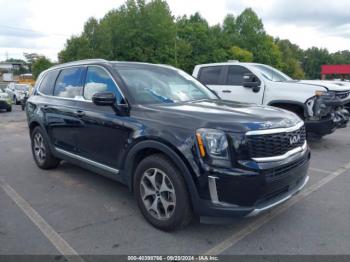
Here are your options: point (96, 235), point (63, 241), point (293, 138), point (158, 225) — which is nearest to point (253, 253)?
point (158, 225)

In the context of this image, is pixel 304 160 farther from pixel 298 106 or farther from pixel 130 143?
pixel 298 106

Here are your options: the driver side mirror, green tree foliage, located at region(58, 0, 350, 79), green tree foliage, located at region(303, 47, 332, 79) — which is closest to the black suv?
the driver side mirror

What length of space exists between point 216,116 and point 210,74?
5891 millimetres

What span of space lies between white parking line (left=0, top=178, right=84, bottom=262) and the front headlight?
149 cm

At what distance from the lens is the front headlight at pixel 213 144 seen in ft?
8.88

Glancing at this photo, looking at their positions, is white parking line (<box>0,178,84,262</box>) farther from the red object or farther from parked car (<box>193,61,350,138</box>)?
the red object

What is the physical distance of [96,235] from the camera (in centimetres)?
311

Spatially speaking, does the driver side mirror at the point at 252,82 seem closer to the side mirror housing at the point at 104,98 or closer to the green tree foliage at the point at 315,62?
the side mirror housing at the point at 104,98

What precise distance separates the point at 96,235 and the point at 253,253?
5.15 ft

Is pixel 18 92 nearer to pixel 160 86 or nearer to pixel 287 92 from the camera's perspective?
pixel 287 92

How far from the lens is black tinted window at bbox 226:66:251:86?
25.7 feet

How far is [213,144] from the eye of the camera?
2.73m

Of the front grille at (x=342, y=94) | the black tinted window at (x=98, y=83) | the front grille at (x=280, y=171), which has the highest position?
the black tinted window at (x=98, y=83)

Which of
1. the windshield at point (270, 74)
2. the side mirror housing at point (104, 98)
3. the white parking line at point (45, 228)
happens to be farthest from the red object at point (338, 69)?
the white parking line at point (45, 228)
